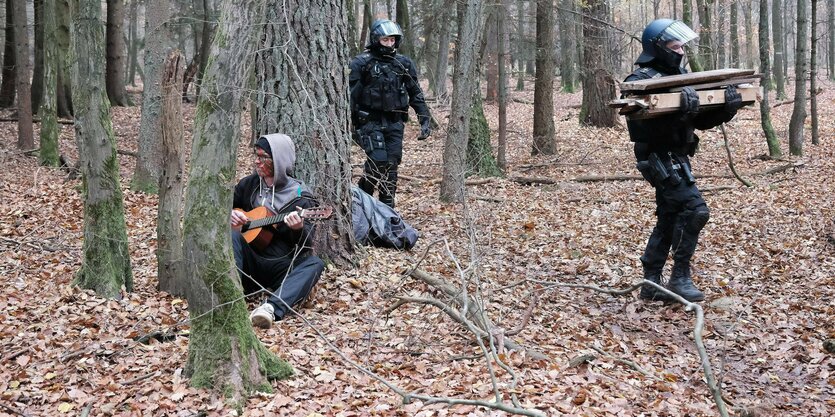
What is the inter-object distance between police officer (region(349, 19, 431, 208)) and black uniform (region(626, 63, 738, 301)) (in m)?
2.75

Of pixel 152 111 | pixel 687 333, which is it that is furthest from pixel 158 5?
pixel 687 333

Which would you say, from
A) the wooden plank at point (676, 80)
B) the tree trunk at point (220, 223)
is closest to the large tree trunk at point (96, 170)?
the tree trunk at point (220, 223)

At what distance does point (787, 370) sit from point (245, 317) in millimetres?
3597

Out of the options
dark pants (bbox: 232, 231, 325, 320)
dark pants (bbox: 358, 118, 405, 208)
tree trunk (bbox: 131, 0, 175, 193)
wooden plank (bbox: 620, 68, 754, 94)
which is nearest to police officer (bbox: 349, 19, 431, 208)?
dark pants (bbox: 358, 118, 405, 208)

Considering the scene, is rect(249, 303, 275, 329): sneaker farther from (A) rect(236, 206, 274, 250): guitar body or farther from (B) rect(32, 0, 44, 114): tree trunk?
(B) rect(32, 0, 44, 114): tree trunk

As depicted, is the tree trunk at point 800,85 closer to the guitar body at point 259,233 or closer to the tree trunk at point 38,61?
the guitar body at point 259,233

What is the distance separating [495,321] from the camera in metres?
5.46

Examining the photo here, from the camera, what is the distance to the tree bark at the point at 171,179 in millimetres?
5059

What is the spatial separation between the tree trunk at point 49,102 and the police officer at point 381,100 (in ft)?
21.5

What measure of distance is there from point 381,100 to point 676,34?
128 inches

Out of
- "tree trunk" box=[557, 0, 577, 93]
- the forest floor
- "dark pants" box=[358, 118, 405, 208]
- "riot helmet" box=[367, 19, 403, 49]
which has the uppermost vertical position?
"tree trunk" box=[557, 0, 577, 93]

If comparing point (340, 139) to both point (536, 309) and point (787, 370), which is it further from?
point (787, 370)

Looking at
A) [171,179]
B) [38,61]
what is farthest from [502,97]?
[38,61]

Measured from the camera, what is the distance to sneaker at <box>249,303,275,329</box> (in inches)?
198
